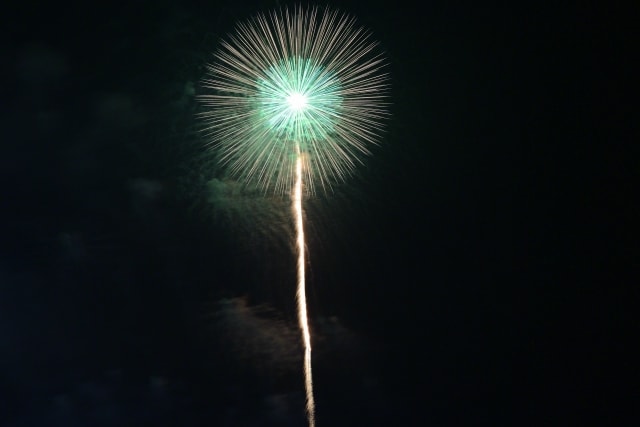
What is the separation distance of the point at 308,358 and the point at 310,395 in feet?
5.57

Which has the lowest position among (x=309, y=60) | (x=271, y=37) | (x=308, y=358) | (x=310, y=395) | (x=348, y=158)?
(x=310, y=395)

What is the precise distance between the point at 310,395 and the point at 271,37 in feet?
42.6

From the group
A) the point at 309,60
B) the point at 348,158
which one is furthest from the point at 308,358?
the point at 309,60

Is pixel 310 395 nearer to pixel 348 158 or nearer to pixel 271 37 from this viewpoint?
pixel 348 158

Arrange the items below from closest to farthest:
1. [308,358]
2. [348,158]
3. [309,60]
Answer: [309,60], [348,158], [308,358]

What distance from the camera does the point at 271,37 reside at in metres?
11.9

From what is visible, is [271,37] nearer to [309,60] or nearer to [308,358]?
[309,60]

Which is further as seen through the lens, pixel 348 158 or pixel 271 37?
pixel 348 158

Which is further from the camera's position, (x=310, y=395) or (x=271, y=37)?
(x=310, y=395)

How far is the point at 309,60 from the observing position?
11477mm

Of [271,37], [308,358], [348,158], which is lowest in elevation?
[308,358]

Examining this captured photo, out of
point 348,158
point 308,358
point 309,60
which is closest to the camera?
point 309,60

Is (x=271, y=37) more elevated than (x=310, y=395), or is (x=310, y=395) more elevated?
(x=271, y=37)

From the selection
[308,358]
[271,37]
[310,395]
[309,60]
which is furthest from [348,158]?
[310,395]
